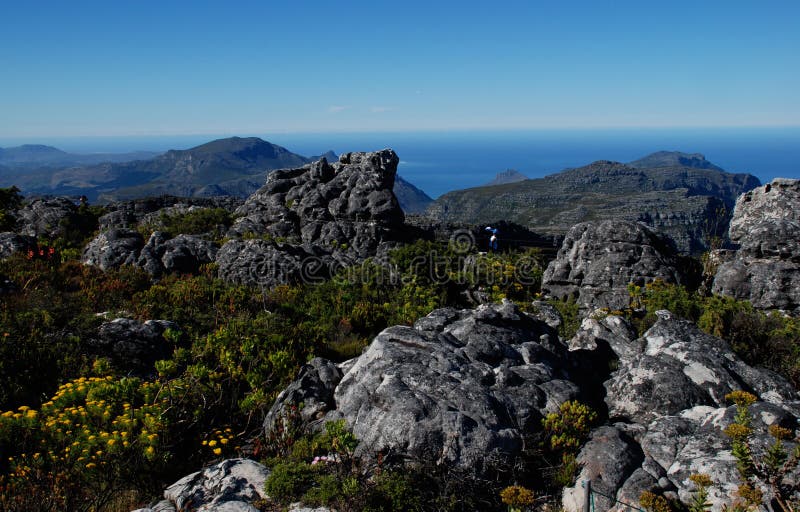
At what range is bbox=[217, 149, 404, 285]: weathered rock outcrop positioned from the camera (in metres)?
16.7

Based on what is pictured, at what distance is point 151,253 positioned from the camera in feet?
56.5

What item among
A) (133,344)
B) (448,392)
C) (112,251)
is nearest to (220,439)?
(448,392)

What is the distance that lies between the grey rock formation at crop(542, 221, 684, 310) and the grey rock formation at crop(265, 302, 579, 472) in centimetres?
444

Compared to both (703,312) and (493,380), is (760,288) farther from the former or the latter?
(493,380)

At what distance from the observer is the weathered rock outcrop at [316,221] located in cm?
1673

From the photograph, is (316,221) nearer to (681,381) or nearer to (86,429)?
(86,429)

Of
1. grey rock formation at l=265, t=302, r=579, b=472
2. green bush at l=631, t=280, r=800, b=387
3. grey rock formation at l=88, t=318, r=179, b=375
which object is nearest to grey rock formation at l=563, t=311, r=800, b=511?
grey rock formation at l=265, t=302, r=579, b=472

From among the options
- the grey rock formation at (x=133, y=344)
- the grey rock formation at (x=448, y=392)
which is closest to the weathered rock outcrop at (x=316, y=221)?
the grey rock formation at (x=133, y=344)

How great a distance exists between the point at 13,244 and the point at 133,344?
10.5 meters

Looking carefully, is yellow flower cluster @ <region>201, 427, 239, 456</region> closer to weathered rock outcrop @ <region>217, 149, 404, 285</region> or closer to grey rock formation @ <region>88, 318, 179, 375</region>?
grey rock formation @ <region>88, 318, 179, 375</region>

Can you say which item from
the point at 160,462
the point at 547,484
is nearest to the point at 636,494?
the point at 547,484

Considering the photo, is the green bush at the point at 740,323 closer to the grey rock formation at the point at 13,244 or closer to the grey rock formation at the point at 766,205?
the grey rock formation at the point at 766,205

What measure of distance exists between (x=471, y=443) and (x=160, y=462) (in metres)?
4.44

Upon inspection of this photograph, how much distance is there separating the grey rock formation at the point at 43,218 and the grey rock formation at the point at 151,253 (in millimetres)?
5277
